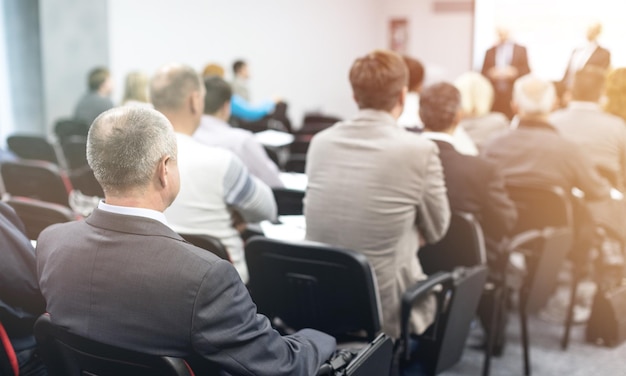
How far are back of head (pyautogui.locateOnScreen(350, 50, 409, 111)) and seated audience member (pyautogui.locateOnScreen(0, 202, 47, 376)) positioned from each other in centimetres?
116

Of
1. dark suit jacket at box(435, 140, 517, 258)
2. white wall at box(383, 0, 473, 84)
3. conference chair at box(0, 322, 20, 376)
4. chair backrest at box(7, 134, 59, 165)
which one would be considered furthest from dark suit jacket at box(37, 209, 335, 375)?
white wall at box(383, 0, 473, 84)

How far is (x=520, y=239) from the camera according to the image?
126 inches

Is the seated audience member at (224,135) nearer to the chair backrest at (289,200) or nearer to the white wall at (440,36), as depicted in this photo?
the chair backrest at (289,200)

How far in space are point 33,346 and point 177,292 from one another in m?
0.90

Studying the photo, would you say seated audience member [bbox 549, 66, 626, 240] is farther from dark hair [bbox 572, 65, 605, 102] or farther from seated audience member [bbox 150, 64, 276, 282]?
seated audience member [bbox 150, 64, 276, 282]

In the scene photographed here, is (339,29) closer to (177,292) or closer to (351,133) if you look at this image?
(351,133)

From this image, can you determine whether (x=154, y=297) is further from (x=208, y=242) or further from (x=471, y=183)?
(x=471, y=183)

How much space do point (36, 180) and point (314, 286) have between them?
197 cm

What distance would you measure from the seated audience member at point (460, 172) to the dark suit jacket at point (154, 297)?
1554mm

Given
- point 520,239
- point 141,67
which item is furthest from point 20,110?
point 520,239

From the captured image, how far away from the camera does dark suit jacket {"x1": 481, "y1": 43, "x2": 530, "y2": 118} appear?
723 centimetres

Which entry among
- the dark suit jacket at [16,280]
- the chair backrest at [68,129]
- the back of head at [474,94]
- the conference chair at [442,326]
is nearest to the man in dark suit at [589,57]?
the back of head at [474,94]

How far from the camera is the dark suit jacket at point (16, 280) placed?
1.81 metres

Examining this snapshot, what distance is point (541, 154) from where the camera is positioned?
3.31 metres
